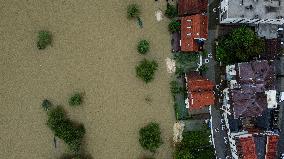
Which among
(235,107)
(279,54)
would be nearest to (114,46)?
(235,107)

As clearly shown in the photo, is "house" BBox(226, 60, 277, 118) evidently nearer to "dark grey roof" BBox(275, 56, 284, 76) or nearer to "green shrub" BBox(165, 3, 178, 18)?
"dark grey roof" BBox(275, 56, 284, 76)

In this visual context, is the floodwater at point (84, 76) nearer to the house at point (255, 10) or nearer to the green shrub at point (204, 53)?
the green shrub at point (204, 53)

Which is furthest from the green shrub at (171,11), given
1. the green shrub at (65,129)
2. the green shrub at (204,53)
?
the green shrub at (65,129)

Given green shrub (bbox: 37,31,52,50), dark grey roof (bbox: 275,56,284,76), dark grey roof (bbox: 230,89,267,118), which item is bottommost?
dark grey roof (bbox: 230,89,267,118)

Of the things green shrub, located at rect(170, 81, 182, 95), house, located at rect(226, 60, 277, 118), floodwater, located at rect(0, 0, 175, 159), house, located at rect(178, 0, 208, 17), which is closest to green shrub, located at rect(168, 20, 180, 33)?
house, located at rect(178, 0, 208, 17)

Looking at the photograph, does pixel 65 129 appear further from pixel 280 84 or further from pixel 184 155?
pixel 280 84

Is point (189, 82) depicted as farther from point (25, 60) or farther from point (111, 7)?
point (25, 60)
